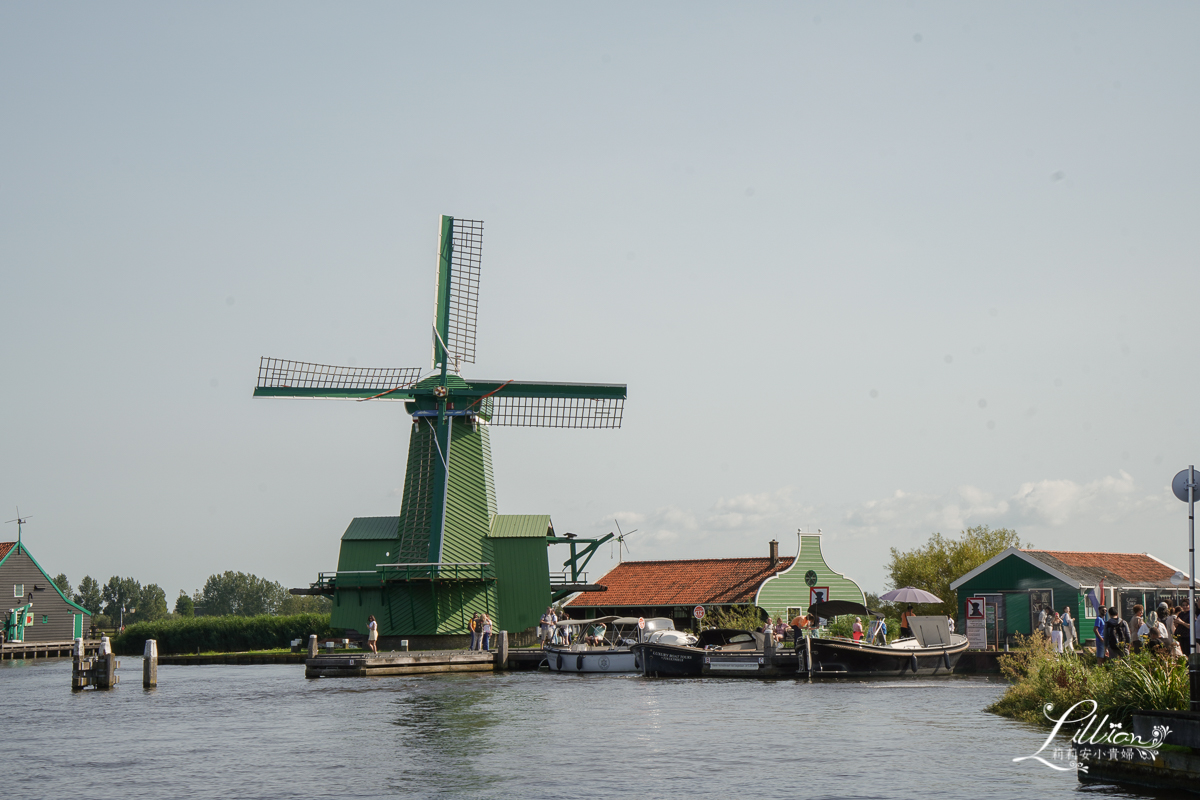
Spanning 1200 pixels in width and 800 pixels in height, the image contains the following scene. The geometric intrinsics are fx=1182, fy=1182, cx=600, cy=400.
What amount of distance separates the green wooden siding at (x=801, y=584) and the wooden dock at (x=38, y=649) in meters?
40.6

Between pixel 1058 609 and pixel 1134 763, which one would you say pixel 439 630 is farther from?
pixel 1134 763

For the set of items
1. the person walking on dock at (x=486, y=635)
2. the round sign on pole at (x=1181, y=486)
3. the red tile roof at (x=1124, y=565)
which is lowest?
the person walking on dock at (x=486, y=635)

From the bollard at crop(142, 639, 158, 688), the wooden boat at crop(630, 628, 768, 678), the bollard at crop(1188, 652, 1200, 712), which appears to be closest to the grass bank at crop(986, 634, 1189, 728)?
the bollard at crop(1188, 652, 1200, 712)

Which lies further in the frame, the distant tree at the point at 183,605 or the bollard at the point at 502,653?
the distant tree at the point at 183,605

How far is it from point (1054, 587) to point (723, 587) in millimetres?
17972

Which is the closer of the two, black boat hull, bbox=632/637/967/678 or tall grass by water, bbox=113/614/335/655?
black boat hull, bbox=632/637/967/678

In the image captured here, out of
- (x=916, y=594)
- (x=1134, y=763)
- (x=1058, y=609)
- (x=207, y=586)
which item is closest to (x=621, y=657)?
(x=916, y=594)

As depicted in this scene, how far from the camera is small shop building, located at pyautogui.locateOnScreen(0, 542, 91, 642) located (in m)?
69.5

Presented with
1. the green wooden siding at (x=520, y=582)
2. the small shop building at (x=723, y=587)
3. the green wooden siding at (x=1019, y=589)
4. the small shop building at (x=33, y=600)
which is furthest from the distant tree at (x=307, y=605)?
the green wooden siding at (x=1019, y=589)

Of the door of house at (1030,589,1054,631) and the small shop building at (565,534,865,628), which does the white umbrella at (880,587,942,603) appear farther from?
the small shop building at (565,534,865,628)

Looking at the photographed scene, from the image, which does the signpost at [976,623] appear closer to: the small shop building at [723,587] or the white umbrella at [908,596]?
the white umbrella at [908,596]

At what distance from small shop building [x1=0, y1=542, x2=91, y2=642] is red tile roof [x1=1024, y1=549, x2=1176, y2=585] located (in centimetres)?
5754

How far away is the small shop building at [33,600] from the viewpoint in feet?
228

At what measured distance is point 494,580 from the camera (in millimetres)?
49156
